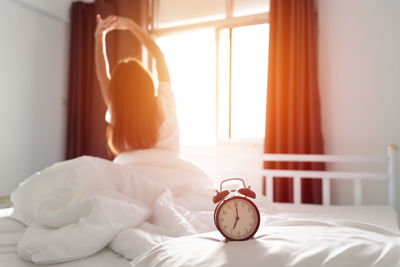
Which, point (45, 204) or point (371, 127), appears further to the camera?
point (371, 127)

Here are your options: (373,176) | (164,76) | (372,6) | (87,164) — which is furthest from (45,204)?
(372,6)

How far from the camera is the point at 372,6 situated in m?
2.04

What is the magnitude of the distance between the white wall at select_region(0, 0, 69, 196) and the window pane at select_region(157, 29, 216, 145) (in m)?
1.07

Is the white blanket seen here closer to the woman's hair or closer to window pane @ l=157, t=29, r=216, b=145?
the woman's hair

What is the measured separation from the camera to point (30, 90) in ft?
9.02

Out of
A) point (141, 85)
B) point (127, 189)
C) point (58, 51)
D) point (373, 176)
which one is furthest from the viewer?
point (58, 51)

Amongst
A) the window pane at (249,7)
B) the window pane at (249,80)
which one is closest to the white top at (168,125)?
the window pane at (249,80)

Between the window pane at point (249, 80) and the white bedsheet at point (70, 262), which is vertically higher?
the window pane at point (249, 80)

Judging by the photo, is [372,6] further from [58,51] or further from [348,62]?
[58,51]

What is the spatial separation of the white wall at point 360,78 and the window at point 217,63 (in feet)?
1.60

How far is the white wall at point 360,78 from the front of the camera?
1.96 metres

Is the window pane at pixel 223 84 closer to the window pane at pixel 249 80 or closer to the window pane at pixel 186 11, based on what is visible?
the window pane at pixel 249 80

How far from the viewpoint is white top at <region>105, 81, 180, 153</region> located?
1176 millimetres

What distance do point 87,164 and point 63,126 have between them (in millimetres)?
2386
